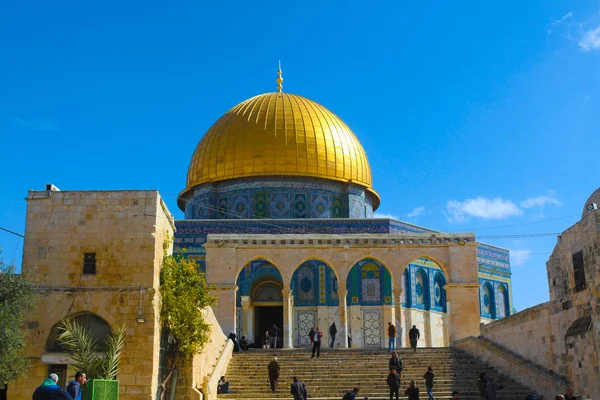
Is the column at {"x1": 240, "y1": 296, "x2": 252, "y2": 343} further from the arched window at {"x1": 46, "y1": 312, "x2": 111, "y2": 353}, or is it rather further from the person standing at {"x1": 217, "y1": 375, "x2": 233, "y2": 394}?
the arched window at {"x1": 46, "y1": 312, "x2": 111, "y2": 353}

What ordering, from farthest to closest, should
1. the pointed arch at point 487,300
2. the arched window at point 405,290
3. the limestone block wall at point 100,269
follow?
the pointed arch at point 487,300
the arched window at point 405,290
the limestone block wall at point 100,269

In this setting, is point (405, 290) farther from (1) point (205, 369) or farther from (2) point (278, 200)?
(1) point (205, 369)

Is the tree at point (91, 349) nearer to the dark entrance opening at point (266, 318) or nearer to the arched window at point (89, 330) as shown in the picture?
the arched window at point (89, 330)

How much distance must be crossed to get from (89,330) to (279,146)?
15.9m

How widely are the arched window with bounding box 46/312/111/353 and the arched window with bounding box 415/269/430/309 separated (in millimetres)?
15182

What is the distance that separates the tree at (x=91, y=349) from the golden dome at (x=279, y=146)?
603 inches

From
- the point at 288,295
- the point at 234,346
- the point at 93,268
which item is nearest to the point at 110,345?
the point at 93,268

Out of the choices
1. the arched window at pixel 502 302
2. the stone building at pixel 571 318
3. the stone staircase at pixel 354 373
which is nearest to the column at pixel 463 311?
the stone staircase at pixel 354 373

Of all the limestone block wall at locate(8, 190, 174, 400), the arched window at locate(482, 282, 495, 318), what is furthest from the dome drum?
the limestone block wall at locate(8, 190, 174, 400)

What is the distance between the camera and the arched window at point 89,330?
38.0 ft

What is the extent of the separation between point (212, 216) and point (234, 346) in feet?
30.0

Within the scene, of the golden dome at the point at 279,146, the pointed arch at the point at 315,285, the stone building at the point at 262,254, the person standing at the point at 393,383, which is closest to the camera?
the stone building at the point at 262,254

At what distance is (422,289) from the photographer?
1011 inches

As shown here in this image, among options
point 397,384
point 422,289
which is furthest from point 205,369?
point 422,289
